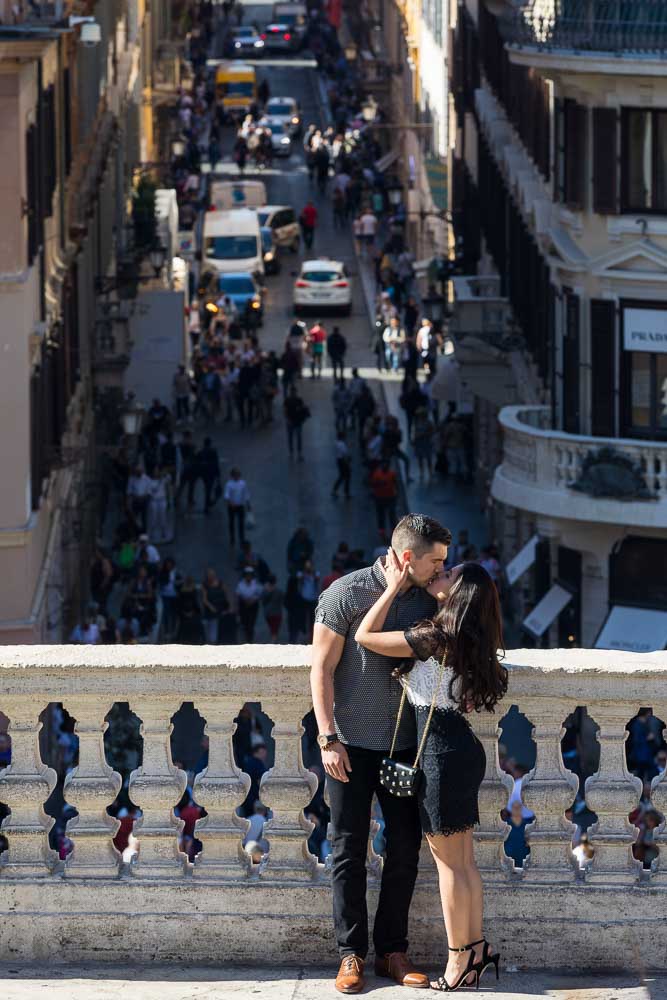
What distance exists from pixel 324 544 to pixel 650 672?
126 feet

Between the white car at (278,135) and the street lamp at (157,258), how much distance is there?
50.3 meters

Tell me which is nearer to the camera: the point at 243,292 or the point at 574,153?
the point at 574,153

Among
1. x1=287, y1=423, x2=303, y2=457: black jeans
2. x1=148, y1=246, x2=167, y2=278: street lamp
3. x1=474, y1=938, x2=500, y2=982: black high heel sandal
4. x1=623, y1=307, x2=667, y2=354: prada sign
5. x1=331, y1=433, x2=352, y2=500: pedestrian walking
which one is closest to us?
x1=474, y1=938, x2=500, y2=982: black high heel sandal

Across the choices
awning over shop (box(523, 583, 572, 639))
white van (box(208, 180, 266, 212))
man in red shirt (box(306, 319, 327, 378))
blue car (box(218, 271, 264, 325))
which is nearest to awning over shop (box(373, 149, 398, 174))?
white van (box(208, 180, 266, 212))

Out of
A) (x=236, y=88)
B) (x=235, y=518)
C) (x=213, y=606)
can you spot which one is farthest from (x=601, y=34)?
(x=236, y=88)

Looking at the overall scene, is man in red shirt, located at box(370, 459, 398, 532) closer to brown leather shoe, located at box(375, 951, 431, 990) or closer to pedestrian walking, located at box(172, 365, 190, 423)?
pedestrian walking, located at box(172, 365, 190, 423)

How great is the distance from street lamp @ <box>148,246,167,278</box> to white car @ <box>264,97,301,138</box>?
5439 centimetres

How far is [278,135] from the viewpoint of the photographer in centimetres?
10919

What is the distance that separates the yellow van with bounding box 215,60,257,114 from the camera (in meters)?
116

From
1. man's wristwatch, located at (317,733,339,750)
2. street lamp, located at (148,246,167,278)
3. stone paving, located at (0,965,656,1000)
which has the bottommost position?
street lamp, located at (148,246,167,278)

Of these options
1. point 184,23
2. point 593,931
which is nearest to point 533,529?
point 593,931

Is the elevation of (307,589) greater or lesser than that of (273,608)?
greater

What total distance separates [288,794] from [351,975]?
714mm

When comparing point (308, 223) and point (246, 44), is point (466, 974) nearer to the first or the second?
point (308, 223)
